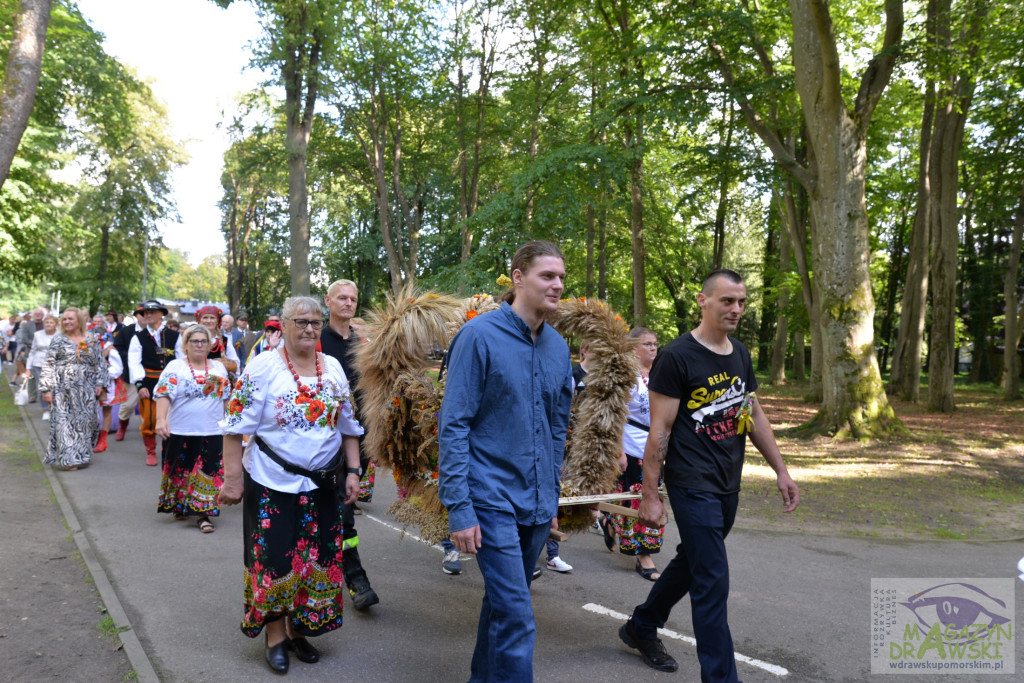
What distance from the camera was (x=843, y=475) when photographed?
1124 cm

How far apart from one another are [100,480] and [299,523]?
22.4ft

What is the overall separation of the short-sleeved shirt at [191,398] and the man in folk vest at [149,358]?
12.4 feet

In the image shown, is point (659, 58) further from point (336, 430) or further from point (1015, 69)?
point (336, 430)

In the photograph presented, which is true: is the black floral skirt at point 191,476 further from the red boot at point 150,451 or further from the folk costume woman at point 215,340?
the red boot at point 150,451

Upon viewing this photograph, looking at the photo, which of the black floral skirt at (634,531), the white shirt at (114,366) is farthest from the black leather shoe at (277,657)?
the white shirt at (114,366)

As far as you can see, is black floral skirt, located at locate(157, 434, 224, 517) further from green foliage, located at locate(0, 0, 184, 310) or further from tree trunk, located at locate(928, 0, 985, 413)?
tree trunk, located at locate(928, 0, 985, 413)

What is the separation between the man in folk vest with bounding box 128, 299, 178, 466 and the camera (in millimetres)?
11547

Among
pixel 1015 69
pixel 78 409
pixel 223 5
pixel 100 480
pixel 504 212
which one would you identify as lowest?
pixel 100 480

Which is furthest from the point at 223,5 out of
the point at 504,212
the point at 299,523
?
the point at 299,523

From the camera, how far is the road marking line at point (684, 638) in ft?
15.1

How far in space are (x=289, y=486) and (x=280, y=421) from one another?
39cm

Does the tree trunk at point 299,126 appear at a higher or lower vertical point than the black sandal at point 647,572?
higher

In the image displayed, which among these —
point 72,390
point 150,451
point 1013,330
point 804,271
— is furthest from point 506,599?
point 1013,330

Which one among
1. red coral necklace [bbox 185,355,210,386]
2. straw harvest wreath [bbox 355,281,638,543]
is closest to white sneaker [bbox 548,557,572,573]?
straw harvest wreath [bbox 355,281,638,543]
